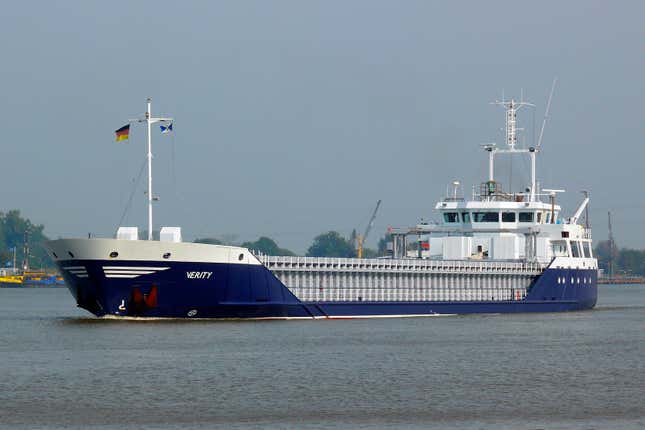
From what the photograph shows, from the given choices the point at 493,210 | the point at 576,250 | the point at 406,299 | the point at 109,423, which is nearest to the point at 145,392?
the point at 109,423

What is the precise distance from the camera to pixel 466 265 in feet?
250

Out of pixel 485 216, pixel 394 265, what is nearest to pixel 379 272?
pixel 394 265

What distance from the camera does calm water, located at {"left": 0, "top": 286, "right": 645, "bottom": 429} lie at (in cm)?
3488

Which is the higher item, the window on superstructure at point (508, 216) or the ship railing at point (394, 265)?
the window on superstructure at point (508, 216)

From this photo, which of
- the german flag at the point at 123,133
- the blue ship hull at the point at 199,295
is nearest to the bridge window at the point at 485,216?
the blue ship hull at the point at 199,295

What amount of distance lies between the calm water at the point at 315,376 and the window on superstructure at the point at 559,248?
51.6 ft

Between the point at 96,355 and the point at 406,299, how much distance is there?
28.0 meters

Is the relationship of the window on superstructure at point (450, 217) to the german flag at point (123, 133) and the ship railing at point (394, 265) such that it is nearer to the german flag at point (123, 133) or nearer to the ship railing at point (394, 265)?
the ship railing at point (394, 265)

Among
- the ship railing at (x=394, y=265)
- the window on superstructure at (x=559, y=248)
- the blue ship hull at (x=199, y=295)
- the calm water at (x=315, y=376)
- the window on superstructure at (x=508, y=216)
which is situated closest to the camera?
the calm water at (x=315, y=376)

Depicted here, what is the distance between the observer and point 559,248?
81875 mm

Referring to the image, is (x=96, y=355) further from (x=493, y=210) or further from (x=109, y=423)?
(x=493, y=210)

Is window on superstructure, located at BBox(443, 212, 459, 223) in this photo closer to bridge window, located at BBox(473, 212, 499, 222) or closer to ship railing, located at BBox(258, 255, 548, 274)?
bridge window, located at BBox(473, 212, 499, 222)

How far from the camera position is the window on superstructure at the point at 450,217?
80.6 m

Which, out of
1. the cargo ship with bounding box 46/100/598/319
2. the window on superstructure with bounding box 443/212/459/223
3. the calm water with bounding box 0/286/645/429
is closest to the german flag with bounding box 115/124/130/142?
the cargo ship with bounding box 46/100/598/319
